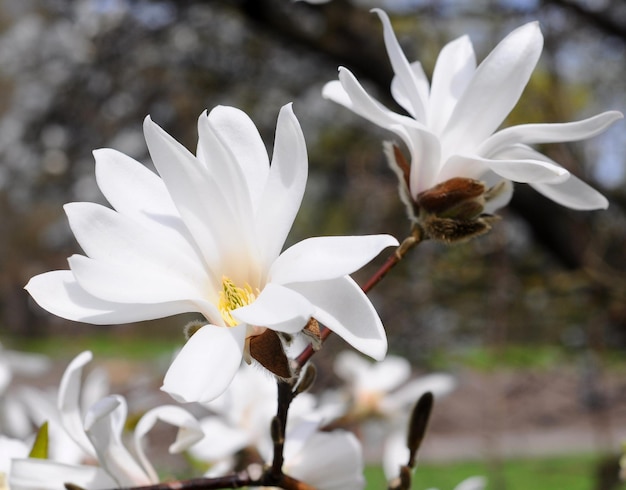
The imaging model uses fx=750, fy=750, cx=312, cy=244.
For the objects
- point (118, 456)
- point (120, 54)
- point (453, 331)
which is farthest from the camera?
point (120, 54)

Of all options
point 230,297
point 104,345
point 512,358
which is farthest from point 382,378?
point 104,345

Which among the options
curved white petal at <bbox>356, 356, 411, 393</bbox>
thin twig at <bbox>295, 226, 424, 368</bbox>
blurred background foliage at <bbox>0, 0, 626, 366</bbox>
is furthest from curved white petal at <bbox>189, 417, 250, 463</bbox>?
blurred background foliage at <bbox>0, 0, 626, 366</bbox>

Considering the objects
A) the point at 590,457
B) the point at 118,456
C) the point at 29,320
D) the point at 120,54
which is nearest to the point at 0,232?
the point at 29,320

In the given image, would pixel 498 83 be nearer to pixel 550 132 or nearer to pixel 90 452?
pixel 550 132

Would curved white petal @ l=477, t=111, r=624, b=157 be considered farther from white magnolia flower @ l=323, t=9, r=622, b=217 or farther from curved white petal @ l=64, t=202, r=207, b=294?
curved white petal @ l=64, t=202, r=207, b=294

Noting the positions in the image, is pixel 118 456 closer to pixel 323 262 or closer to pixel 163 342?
pixel 323 262
